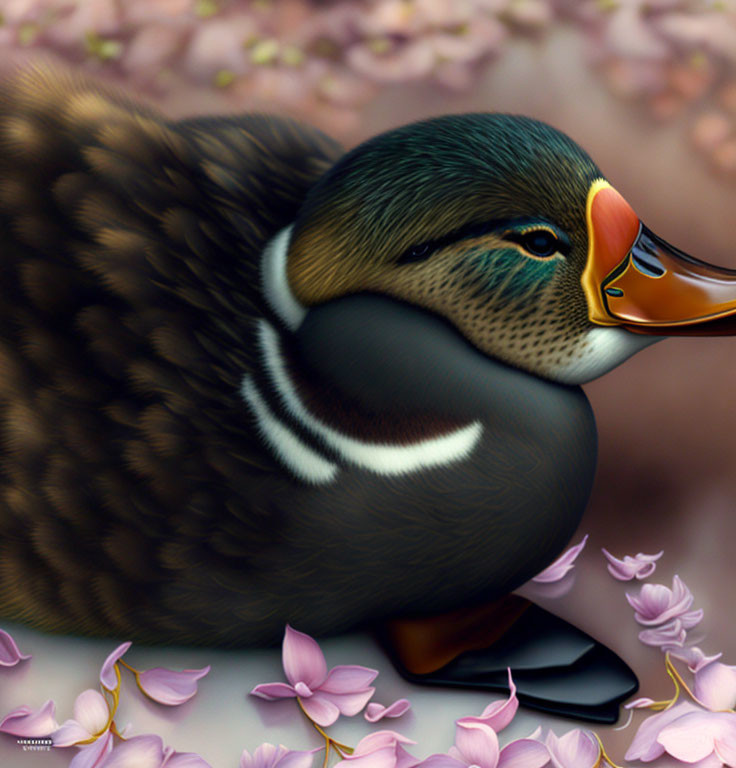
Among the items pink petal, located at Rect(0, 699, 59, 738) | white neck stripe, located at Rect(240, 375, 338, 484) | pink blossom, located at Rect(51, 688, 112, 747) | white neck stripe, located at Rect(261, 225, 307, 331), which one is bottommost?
pink petal, located at Rect(0, 699, 59, 738)

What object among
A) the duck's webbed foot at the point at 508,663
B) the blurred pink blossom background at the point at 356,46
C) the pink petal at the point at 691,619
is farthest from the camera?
the blurred pink blossom background at the point at 356,46

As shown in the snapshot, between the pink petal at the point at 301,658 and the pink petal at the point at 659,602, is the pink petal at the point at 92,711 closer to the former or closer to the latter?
the pink petal at the point at 301,658

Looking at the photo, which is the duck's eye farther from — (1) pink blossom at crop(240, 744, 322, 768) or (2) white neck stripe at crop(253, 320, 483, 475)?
(1) pink blossom at crop(240, 744, 322, 768)

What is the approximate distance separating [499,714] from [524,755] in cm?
3

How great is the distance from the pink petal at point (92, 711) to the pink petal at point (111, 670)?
0.4 inches

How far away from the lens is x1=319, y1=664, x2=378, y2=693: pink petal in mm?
710

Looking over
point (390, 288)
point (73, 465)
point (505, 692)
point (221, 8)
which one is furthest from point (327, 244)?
point (221, 8)

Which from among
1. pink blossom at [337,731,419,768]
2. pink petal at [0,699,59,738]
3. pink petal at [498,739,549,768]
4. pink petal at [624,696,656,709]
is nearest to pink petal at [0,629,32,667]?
pink petal at [0,699,59,738]

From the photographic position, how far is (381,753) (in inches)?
26.4

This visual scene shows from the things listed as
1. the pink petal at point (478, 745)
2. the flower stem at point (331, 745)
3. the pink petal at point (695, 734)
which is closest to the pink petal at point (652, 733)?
the pink petal at point (695, 734)

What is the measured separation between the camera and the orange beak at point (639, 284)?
0.64 m

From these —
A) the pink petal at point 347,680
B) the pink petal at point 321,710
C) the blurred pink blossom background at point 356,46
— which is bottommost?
the pink petal at point 321,710

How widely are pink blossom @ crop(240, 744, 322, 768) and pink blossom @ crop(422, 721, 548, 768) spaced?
0.29 feet

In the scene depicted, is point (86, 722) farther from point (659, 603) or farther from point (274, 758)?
point (659, 603)
